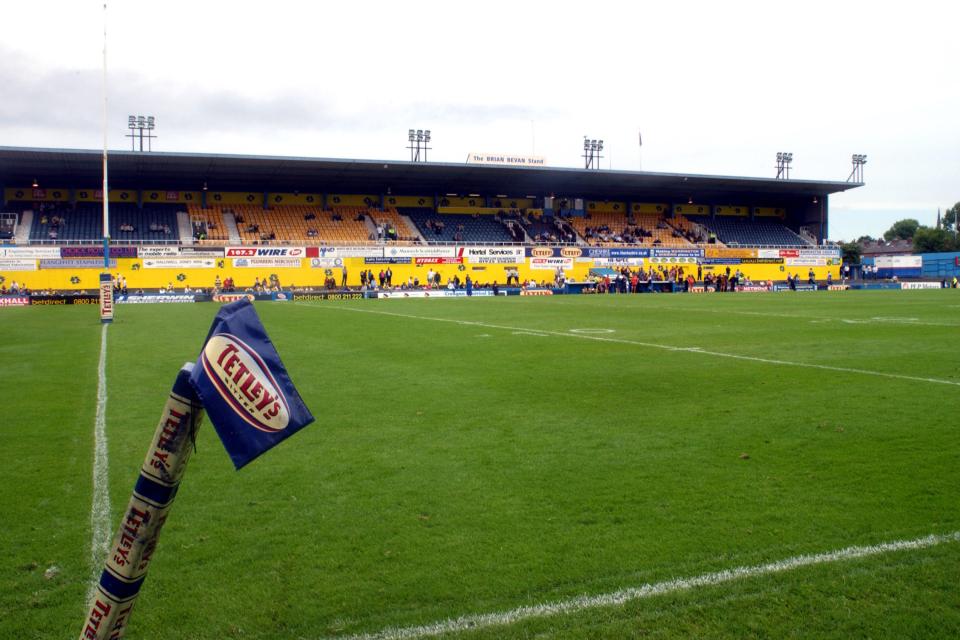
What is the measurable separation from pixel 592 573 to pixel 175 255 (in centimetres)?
4919

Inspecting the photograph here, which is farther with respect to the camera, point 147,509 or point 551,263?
point 551,263

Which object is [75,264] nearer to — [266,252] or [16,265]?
[16,265]

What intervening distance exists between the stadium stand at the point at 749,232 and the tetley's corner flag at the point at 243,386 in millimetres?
67790

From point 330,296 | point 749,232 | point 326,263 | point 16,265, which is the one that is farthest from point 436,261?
point 749,232

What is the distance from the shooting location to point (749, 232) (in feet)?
227

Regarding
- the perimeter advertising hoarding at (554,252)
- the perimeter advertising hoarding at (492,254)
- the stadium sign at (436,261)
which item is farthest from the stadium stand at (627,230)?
the stadium sign at (436,261)

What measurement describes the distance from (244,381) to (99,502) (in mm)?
4059

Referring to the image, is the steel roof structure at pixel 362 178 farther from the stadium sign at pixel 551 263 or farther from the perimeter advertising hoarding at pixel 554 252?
the stadium sign at pixel 551 263

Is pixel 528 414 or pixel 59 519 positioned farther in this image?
pixel 528 414

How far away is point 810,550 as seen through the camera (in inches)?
176

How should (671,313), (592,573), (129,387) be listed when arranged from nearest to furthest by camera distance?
(592,573), (129,387), (671,313)

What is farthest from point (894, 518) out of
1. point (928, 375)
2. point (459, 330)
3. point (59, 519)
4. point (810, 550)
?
point (459, 330)

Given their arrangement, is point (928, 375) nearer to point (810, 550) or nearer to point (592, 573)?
point (810, 550)

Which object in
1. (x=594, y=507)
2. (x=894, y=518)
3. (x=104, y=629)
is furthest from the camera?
(x=594, y=507)
